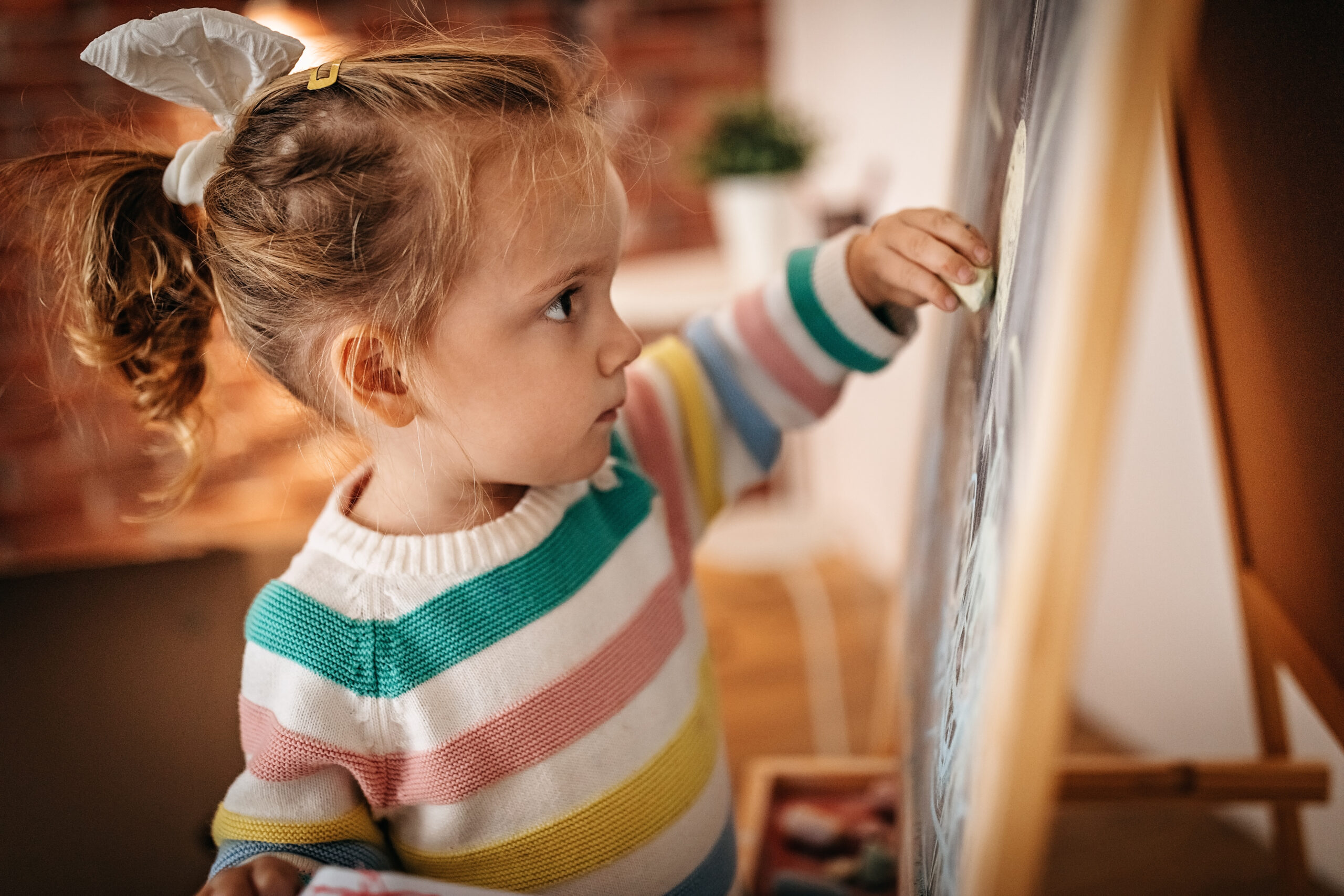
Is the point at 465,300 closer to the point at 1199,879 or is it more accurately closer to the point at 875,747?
the point at 875,747

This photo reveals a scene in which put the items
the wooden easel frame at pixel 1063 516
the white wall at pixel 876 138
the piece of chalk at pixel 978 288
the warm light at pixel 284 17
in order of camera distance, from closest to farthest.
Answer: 1. the wooden easel frame at pixel 1063 516
2. the piece of chalk at pixel 978 288
3. the white wall at pixel 876 138
4. the warm light at pixel 284 17

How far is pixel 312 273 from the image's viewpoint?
1.86 feet

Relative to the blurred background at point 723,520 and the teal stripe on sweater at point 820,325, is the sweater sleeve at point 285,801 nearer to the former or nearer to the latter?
the blurred background at point 723,520

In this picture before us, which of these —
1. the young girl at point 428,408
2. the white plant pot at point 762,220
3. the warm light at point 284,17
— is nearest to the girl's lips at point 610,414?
the young girl at point 428,408

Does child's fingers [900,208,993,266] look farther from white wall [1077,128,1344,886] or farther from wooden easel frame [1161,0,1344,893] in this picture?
white wall [1077,128,1344,886]

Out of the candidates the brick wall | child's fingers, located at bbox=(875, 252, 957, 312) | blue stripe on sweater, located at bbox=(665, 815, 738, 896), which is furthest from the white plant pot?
blue stripe on sweater, located at bbox=(665, 815, 738, 896)

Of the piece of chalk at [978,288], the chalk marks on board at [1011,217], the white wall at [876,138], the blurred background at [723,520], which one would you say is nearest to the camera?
the chalk marks on board at [1011,217]

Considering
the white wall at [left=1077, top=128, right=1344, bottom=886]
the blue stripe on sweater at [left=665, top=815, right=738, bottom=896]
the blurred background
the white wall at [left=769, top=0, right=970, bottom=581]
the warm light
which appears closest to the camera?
the blue stripe on sweater at [left=665, top=815, right=738, bottom=896]

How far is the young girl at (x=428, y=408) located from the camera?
1.83 feet

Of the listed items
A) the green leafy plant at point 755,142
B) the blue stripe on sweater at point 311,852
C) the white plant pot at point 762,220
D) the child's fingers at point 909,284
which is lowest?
the blue stripe on sweater at point 311,852

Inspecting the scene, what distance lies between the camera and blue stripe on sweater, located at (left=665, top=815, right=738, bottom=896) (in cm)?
68

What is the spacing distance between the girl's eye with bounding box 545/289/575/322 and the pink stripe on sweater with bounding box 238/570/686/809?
22 cm

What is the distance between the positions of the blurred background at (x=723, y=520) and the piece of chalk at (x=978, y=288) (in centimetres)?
11

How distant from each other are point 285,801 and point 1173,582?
3.60ft
